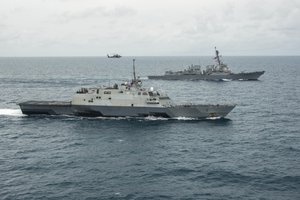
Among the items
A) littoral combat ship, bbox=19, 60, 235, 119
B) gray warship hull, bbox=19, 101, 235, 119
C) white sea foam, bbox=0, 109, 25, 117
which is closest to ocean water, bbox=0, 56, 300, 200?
white sea foam, bbox=0, 109, 25, 117

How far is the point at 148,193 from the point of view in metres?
35.8

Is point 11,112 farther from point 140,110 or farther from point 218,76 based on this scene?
point 218,76

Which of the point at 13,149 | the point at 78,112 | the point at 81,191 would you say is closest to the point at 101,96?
the point at 78,112

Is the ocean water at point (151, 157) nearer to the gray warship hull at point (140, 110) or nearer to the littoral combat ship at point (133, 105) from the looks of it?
the gray warship hull at point (140, 110)

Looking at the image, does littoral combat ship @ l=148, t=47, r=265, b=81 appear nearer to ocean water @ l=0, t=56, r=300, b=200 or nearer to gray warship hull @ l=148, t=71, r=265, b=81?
gray warship hull @ l=148, t=71, r=265, b=81

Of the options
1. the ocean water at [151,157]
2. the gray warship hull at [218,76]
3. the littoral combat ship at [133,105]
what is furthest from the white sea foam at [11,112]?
the gray warship hull at [218,76]

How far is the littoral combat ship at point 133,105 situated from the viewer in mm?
68375

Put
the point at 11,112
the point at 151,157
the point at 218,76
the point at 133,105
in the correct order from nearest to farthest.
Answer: the point at 151,157
the point at 133,105
the point at 11,112
the point at 218,76

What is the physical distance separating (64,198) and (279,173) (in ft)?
74.0

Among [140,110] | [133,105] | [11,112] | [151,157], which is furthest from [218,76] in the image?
[151,157]

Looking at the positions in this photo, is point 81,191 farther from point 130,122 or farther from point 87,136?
point 130,122

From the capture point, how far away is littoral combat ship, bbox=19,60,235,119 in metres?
68.4

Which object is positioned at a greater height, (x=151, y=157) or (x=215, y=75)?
(x=215, y=75)

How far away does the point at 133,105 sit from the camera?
68875 mm
